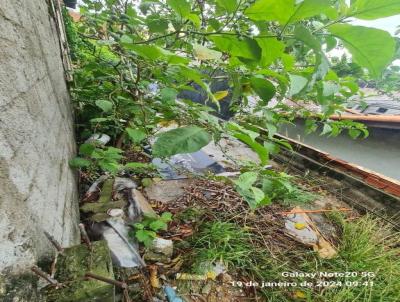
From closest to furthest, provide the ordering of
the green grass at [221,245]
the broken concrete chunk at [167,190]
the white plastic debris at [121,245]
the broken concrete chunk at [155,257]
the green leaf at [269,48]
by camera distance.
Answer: the green leaf at [269,48]
the white plastic debris at [121,245]
the broken concrete chunk at [155,257]
the green grass at [221,245]
the broken concrete chunk at [167,190]

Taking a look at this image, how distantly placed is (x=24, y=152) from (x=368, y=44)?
0.86 metres

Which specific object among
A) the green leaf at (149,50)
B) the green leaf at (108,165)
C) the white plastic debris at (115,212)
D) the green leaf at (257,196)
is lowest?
the white plastic debris at (115,212)

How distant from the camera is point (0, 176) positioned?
49 cm

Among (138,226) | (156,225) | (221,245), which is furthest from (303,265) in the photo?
(138,226)

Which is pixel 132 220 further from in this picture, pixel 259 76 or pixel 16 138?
pixel 259 76

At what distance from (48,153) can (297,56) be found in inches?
38.1

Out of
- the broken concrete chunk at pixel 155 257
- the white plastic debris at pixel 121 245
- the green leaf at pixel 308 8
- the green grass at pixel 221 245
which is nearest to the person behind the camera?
the green leaf at pixel 308 8

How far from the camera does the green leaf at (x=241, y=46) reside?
0.59 m

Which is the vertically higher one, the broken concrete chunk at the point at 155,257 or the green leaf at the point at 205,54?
the green leaf at the point at 205,54

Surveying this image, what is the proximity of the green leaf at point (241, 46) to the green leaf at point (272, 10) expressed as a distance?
0.07 metres

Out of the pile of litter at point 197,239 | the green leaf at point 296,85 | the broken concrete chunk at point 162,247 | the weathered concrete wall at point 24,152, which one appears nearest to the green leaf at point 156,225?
the pile of litter at point 197,239

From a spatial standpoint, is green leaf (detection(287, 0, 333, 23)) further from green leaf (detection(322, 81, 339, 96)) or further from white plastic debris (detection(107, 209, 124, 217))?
white plastic debris (detection(107, 209, 124, 217))

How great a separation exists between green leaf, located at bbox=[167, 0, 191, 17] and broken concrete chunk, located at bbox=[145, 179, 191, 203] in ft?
6.02

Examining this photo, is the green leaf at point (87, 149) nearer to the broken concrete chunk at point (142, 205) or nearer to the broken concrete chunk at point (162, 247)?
the broken concrete chunk at point (142, 205)
